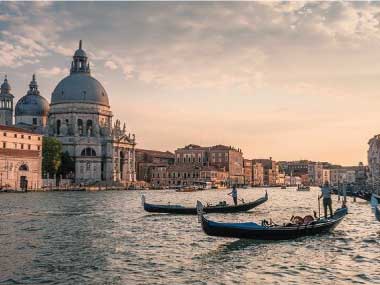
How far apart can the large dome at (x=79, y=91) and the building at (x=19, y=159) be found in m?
25.7

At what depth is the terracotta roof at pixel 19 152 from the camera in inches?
2581

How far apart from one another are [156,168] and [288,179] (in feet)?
269

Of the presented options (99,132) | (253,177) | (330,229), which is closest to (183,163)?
(99,132)

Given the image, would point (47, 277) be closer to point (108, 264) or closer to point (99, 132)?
point (108, 264)

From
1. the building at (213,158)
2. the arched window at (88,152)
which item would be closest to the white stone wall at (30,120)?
the arched window at (88,152)

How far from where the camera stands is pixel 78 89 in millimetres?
98188

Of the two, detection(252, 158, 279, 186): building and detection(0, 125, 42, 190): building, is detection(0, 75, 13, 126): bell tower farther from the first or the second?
detection(252, 158, 279, 186): building

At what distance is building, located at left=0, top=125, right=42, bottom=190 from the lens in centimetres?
6575

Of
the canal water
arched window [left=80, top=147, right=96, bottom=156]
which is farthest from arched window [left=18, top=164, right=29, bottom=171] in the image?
the canal water

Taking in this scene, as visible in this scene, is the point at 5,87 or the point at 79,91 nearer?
the point at 79,91

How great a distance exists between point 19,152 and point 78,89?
31915 mm

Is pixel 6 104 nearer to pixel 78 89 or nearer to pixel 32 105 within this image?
pixel 32 105

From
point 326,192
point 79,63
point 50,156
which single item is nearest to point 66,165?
point 50,156

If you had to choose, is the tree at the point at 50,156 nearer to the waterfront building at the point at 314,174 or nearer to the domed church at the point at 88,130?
the domed church at the point at 88,130
